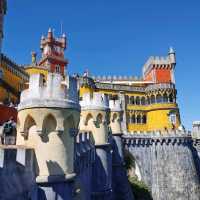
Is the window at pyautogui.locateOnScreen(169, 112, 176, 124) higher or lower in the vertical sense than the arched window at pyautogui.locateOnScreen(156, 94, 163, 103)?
lower

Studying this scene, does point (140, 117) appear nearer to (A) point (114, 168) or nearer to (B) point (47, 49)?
(A) point (114, 168)

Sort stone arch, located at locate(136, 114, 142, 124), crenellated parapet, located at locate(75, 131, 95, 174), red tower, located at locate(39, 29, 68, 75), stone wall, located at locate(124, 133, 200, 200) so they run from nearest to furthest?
crenellated parapet, located at locate(75, 131, 95, 174) → stone wall, located at locate(124, 133, 200, 200) → stone arch, located at locate(136, 114, 142, 124) → red tower, located at locate(39, 29, 68, 75)

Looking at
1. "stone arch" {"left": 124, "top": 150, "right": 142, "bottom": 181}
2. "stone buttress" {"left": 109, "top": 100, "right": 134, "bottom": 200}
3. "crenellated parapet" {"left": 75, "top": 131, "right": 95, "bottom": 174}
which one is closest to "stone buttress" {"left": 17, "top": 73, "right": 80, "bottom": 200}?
"crenellated parapet" {"left": 75, "top": 131, "right": 95, "bottom": 174}

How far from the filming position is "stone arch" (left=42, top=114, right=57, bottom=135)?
9641 mm

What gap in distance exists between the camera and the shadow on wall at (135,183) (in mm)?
37844

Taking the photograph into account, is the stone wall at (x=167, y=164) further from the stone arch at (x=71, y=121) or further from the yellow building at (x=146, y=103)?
the stone arch at (x=71, y=121)

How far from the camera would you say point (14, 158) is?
746 cm

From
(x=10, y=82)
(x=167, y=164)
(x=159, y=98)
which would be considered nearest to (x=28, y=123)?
(x=10, y=82)

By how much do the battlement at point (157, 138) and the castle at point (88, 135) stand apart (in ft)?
0.56

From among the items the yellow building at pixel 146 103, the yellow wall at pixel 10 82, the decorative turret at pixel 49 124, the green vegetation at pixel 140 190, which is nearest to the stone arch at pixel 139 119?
the yellow building at pixel 146 103

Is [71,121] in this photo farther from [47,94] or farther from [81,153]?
[81,153]

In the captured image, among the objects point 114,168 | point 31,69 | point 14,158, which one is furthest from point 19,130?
point 31,69

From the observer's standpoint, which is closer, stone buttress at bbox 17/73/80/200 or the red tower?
stone buttress at bbox 17/73/80/200

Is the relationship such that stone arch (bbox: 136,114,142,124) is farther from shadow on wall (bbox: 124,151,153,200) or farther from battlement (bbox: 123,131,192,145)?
shadow on wall (bbox: 124,151,153,200)
